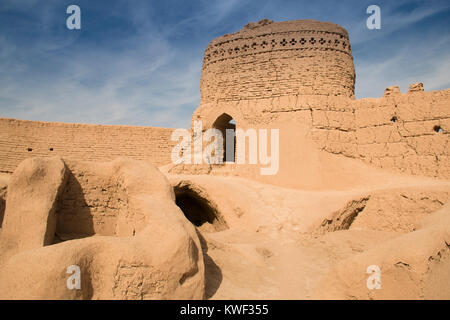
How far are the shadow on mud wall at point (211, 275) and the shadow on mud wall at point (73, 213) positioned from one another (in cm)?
196

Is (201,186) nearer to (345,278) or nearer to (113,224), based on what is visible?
(113,224)

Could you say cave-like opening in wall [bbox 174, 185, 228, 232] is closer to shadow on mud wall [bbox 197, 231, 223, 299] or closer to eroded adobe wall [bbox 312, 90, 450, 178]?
shadow on mud wall [bbox 197, 231, 223, 299]

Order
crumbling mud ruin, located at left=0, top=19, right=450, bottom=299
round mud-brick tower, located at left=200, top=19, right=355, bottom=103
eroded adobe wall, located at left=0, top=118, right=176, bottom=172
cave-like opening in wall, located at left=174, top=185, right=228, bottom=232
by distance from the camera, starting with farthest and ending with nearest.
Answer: eroded adobe wall, located at left=0, top=118, right=176, bottom=172 < round mud-brick tower, located at left=200, top=19, right=355, bottom=103 < cave-like opening in wall, located at left=174, top=185, right=228, bottom=232 < crumbling mud ruin, located at left=0, top=19, right=450, bottom=299

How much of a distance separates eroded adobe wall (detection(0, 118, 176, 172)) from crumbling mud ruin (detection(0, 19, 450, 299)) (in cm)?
5

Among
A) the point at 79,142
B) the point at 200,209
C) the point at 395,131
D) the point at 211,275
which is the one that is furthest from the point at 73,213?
the point at 79,142

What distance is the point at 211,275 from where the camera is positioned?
5121 mm

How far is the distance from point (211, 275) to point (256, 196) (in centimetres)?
424

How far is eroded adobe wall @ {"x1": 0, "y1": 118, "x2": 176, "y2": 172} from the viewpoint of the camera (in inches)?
556

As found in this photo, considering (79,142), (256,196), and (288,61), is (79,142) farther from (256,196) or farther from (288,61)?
(288,61)

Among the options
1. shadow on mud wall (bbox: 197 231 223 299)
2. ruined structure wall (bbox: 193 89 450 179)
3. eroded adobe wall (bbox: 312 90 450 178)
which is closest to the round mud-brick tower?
ruined structure wall (bbox: 193 89 450 179)

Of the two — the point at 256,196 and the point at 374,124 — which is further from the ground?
the point at 374,124

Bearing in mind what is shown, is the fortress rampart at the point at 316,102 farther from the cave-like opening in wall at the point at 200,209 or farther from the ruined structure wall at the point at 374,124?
the cave-like opening in wall at the point at 200,209
